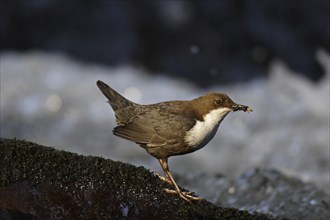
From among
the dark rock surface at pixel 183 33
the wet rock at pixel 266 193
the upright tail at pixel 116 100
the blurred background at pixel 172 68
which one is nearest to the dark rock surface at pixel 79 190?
A: the upright tail at pixel 116 100

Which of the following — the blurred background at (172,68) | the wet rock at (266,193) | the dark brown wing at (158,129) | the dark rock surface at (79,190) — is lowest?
the dark rock surface at (79,190)

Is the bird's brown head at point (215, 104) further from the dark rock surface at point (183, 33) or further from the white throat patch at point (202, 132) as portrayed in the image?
the dark rock surface at point (183, 33)

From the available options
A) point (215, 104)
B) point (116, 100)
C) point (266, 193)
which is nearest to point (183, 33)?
point (266, 193)

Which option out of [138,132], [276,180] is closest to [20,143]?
[138,132]

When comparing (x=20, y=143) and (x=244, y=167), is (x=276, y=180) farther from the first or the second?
(x=20, y=143)

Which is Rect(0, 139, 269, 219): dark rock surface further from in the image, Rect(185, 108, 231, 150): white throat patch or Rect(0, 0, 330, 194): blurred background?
Rect(0, 0, 330, 194): blurred background

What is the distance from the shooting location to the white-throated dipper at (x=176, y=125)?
4328 mm

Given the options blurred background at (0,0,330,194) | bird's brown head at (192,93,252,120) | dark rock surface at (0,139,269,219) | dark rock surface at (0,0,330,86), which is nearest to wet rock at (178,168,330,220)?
blurred background at (0,0,330,194)

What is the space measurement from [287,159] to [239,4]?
314 centimetres

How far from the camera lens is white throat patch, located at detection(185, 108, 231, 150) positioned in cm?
427

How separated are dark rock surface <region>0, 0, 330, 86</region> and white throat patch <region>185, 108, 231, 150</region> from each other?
223 inches

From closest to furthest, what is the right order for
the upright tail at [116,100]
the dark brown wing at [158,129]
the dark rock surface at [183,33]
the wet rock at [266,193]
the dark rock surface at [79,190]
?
the dark rock surface at [79,190] → the dark brown wing at [158,129] → the upright tail at [116,100] → the wet rock at [266,193] → the dark rock surface at [183,33]

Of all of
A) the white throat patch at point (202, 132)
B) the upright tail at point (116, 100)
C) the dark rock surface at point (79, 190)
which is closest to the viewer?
the dark rock surface at point (79, 190)

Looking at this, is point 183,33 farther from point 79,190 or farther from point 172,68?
point 79,190
